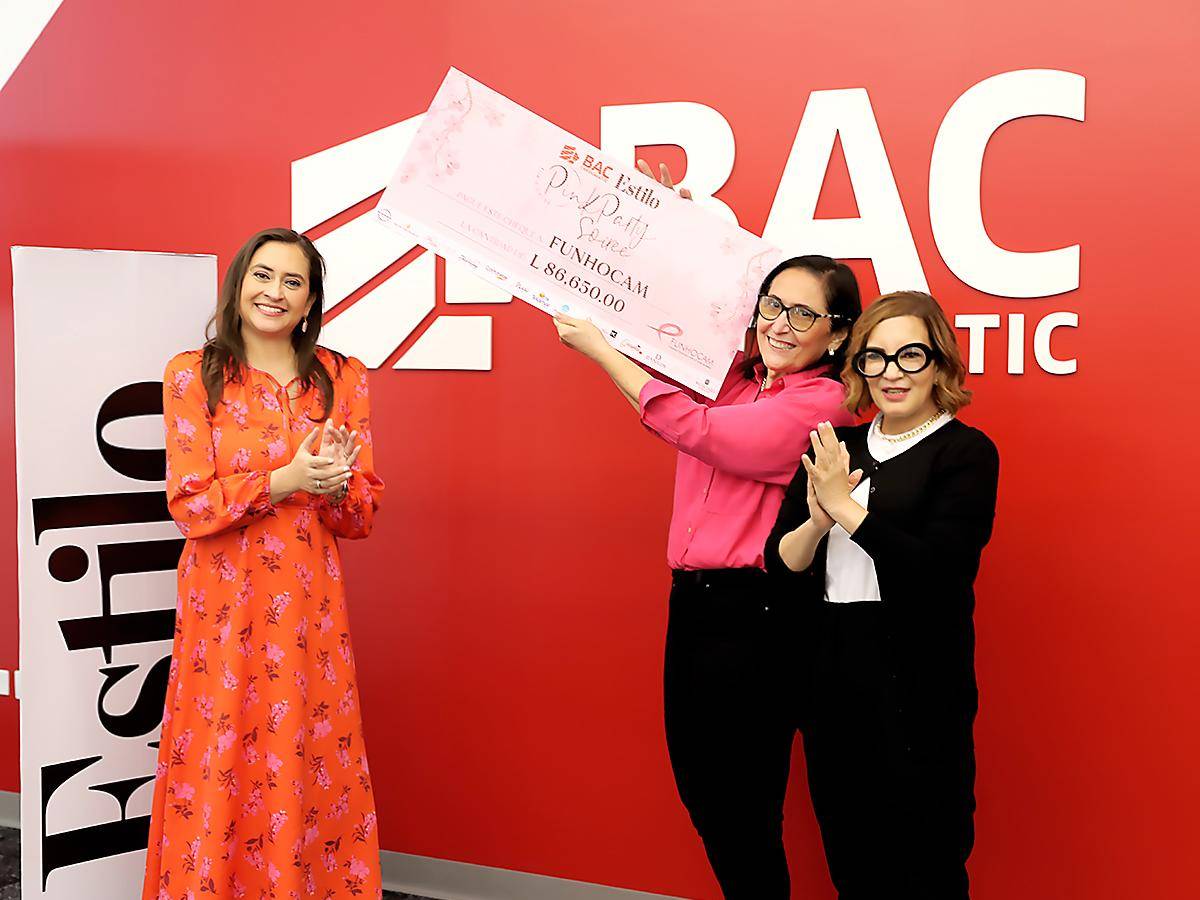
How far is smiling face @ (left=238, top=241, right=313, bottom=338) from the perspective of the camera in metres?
2.31

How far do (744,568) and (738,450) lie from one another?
0.23m

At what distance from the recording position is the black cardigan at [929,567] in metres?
1.83

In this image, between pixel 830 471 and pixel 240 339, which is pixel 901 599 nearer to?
pixel 830 471

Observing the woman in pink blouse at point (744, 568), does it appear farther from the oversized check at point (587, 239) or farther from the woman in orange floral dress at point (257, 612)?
the woman in orange floral dress at point (257, 612)

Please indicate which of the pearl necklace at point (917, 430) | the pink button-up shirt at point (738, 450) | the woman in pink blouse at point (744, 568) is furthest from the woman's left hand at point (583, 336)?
the pearl necklace at point (917, 430)

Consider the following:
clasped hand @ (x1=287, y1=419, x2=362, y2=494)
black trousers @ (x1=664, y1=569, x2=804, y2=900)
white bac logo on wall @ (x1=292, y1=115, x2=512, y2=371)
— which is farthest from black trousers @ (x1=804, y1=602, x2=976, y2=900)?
white bac logo on wall @ (x1=292, y1=115, x2=512, y2=371)

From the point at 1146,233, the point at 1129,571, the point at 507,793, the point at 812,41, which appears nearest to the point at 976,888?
the point at 1129,571

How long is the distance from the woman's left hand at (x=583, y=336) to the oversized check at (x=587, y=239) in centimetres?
4

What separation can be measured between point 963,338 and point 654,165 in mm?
865

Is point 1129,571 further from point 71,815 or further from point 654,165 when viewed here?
point 71,815

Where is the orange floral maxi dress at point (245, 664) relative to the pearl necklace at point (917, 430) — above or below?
below

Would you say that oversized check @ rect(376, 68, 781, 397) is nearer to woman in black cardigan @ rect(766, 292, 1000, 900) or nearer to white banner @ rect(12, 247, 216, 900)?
woman in black cardigan @ rect(766, 292, 1000, 900)

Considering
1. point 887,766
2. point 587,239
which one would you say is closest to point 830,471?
point 887,766

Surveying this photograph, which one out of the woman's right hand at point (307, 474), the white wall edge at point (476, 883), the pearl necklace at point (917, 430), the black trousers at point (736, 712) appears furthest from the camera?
the white wall edge at point (476, 883)
